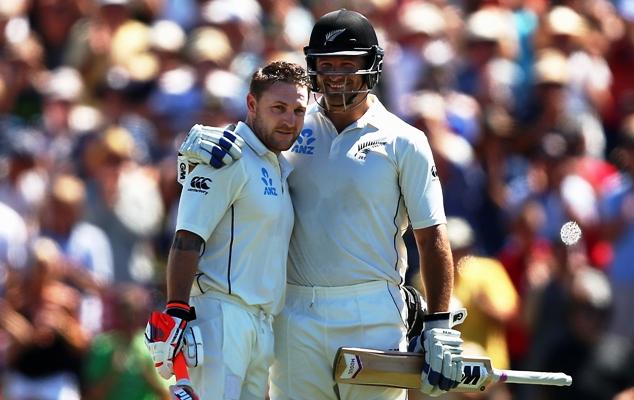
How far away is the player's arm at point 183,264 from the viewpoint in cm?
783

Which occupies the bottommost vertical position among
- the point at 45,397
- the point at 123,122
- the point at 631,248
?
the point at 45,397

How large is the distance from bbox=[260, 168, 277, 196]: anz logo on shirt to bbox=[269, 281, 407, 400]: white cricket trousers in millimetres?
592

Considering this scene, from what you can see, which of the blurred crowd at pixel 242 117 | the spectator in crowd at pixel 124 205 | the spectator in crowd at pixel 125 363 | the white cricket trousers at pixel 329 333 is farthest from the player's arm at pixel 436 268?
the spectator in crowd at pixel 124 205

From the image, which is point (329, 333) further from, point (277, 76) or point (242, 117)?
point (242, 117)

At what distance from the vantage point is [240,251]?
8016 millimetres

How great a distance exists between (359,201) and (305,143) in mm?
442

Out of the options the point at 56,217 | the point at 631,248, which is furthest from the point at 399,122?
the point at 56,217

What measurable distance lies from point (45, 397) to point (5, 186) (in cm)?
213

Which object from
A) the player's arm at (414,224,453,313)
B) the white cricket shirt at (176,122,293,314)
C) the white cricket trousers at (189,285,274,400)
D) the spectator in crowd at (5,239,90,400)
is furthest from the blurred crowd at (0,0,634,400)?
the white cricket shirt at (176,122,293,314)

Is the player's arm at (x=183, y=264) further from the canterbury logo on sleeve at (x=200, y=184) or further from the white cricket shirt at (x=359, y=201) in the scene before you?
the white cricket shirt at (x=359, y=201)

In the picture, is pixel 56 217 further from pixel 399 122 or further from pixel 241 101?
pixel 399 122

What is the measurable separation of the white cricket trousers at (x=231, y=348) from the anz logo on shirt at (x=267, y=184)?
548mm

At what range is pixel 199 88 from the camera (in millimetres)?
14320

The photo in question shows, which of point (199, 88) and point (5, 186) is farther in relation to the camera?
point (199, 88)
